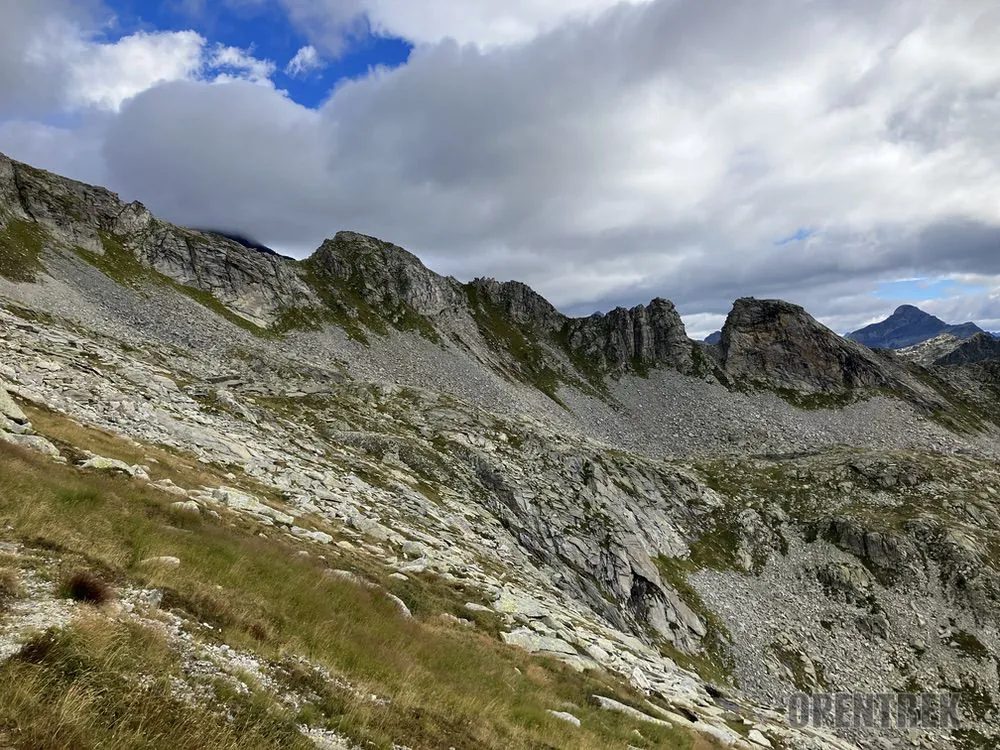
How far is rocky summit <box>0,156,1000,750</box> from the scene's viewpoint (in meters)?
9.70

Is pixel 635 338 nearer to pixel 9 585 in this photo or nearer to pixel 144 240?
pixel 144 240

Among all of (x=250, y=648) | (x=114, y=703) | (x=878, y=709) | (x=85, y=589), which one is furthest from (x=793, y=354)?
(x=114, y=703)

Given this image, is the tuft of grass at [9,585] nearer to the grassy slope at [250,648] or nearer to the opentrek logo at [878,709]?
the grassy slope at [250,648]

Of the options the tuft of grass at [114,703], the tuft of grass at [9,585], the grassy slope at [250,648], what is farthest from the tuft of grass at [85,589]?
the tuft of grass at [114,703]

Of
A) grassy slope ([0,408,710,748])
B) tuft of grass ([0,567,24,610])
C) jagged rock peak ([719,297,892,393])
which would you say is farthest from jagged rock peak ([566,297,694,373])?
tuft of grass ([0,567,24,610])

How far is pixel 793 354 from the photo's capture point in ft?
412

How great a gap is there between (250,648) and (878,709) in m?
55.1

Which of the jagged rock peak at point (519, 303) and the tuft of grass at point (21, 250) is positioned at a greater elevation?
the jagged rock peak at point (519, 303)

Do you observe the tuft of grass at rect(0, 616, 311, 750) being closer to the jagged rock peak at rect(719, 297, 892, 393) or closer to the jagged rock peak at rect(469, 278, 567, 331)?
the jagged rock peak at rect(719, 297, 892, 393)

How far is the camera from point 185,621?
32.7 ft

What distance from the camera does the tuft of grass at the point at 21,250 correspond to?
5928 cm

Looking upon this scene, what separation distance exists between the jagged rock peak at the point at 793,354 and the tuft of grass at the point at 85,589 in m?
128

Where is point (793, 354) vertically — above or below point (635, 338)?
below

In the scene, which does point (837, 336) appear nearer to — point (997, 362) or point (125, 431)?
point (997, 362)
